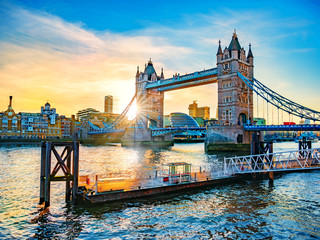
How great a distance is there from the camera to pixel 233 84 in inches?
2884

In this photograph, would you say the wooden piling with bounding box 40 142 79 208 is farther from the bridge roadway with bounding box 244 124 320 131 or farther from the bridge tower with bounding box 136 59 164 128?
the bridge tower with bounding box 136 59 164 128

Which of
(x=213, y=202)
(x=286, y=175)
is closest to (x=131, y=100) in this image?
(x=286, y=175)

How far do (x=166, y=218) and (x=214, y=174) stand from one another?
11.7 metres

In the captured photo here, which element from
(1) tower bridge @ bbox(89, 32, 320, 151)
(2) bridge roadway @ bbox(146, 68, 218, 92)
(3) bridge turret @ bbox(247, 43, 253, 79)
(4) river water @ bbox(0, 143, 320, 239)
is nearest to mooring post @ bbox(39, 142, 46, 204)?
(4) river water @ bbox(0, 143, 320, 239)

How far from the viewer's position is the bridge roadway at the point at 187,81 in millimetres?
82938

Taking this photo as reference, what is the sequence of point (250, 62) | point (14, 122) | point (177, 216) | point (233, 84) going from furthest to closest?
point (14, 122), point (250, 62), point (233, 84), point (177, 216)

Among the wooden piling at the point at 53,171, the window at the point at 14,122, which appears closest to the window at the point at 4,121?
the window at the point at 14,122

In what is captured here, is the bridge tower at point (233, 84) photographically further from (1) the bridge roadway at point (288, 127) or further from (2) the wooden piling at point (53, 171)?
(2) the wooden piling at point (53, 171)

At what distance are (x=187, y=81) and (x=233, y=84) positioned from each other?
2205cm

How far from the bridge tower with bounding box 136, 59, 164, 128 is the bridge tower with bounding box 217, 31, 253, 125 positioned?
37.6 meters

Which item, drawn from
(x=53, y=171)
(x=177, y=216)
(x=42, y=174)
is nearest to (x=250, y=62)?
(x=177, y=216)

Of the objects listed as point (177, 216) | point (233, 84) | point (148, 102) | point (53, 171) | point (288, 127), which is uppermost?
point (233, 84)

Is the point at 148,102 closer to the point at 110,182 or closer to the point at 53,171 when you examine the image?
the point at 110,182

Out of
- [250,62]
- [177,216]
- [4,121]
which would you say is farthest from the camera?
[4,121]
